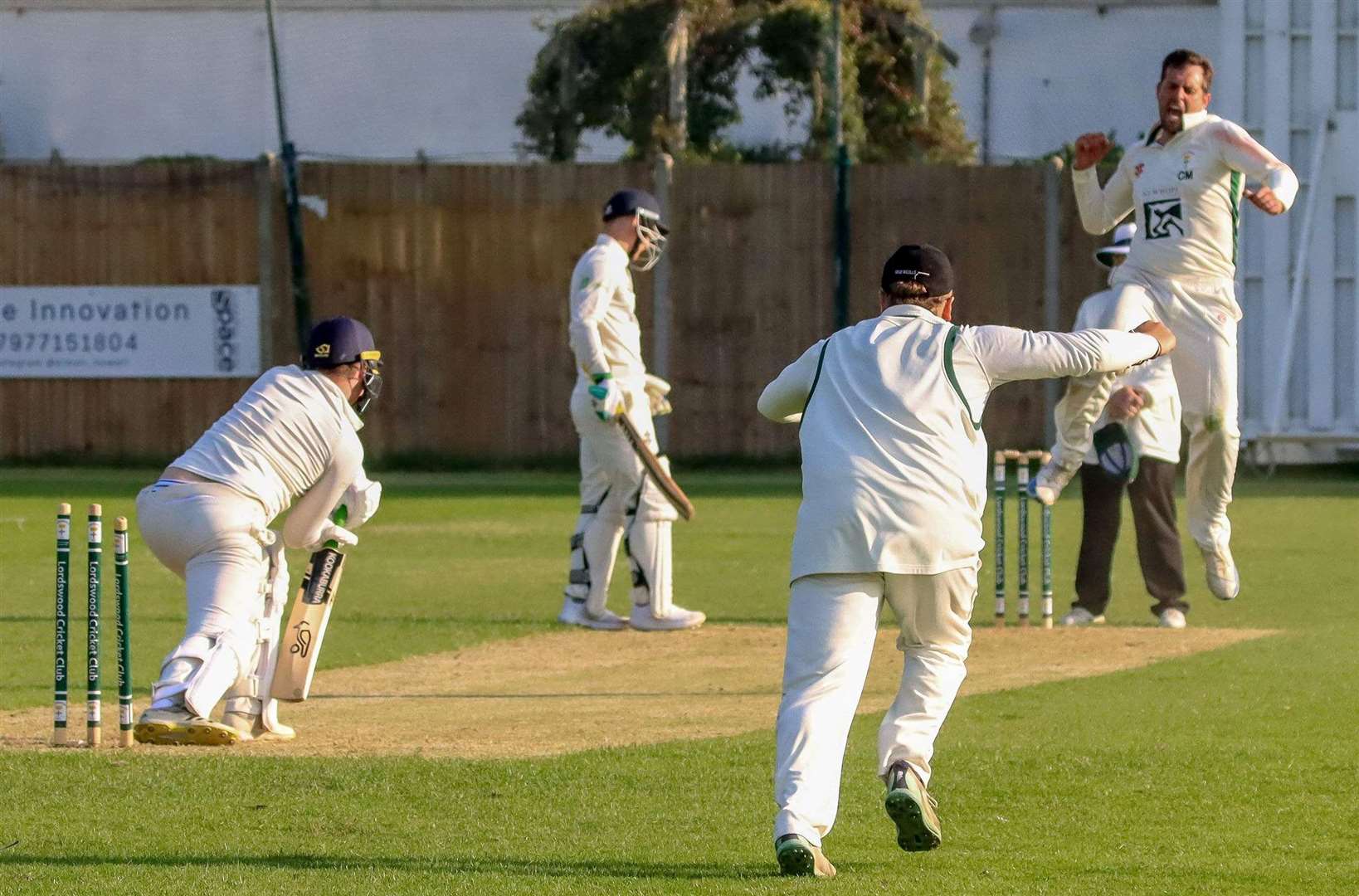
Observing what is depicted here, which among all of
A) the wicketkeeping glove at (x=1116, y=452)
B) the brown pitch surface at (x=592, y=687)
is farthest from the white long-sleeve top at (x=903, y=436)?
the wicketkeeping glove at (x=1116, y=452)

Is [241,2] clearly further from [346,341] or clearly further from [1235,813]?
[1235,813]

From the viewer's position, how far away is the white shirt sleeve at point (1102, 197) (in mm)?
10828

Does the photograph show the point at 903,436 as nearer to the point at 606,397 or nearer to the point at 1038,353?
the point at 1038,353

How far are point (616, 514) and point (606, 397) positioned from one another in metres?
0.89

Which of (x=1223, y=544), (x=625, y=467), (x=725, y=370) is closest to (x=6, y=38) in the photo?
(x=725, y=370)

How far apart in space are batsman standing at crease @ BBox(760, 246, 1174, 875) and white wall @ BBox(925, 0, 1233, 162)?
32.2m

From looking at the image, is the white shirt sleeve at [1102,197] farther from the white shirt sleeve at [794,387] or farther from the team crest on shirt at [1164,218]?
the white shirt sleeve at [794,387]

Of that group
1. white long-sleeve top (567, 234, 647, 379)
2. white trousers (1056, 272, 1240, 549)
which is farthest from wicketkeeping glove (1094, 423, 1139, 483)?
white long-sleeve top (567, 234, 647, 379)

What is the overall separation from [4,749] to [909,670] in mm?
3943

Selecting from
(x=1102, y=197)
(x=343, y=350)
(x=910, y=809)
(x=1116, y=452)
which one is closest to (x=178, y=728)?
(x=343, y=350)

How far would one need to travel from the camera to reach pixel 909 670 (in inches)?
265

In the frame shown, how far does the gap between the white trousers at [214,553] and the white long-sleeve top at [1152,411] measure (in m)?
5.76

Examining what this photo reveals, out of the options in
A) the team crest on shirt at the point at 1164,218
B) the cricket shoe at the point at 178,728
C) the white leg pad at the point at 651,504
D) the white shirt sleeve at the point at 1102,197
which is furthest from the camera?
the white leg pad at the point at 651,504

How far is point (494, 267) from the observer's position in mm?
24734
